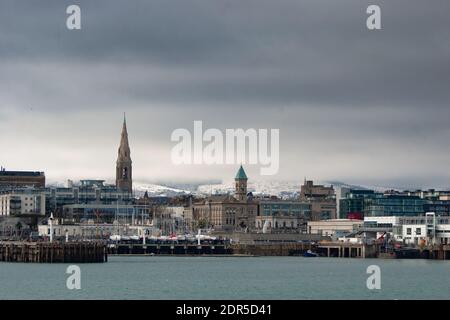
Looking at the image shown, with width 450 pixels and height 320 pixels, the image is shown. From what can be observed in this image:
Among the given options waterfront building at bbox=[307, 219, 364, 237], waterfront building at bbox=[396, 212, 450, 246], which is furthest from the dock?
waterfront building at bbox=[307, 219, 364, 237]

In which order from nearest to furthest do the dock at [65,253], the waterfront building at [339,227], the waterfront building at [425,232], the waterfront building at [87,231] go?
the dock at [65,253] < the waterfront building at [425,232] < the waterfront building at [87,231] < the waterfront building at [339,227]

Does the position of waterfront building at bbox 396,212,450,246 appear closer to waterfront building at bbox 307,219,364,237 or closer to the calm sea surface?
waterfront building at bbox 307,219,364,237

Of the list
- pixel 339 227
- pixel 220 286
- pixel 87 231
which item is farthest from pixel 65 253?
pixel 339 227

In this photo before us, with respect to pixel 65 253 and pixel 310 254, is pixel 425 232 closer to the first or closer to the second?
pixel 310 254

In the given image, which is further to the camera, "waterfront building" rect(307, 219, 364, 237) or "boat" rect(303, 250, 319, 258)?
"waterfront building" rect(307, 219, 364, 237)

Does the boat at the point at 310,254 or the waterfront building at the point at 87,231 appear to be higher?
the waterfront building at the point at 87,231

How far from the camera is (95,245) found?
428 ft

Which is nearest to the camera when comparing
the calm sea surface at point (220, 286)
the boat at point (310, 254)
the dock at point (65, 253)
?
the calm sea surface at point (220, 286)

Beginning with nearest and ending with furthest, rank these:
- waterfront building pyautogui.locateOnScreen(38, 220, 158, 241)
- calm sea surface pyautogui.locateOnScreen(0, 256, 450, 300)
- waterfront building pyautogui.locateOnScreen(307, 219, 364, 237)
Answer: calm sea surface pyautogui.locateOnScreen(0, 256, 450, 300) → waterfront building pyautogui.locateOnScreen(38, 220, 158, 241) → waterfront building pyautogui.locateOnScreen(307, 219, 364, 237)

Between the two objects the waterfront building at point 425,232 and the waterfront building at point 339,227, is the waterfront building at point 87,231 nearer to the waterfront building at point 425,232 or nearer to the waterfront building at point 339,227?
Answer: the waterfront building at point 339,227

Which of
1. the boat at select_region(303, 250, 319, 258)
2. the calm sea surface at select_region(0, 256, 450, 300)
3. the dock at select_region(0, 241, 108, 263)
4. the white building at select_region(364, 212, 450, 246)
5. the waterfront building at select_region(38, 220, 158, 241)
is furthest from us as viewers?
the waterfront building at select_region(38, 220, 158, 241)

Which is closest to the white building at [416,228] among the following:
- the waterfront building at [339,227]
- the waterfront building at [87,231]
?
the waterfront building at [339,227]
